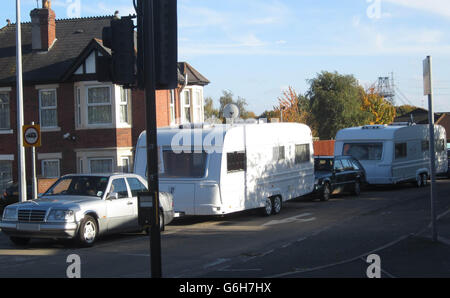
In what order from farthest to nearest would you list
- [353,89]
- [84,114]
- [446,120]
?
1. [446,120]
2. [353,89]
3. [84,114]

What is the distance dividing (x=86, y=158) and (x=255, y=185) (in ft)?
35.3

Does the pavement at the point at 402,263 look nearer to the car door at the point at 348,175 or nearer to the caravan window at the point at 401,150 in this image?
the car door at the point at 348,175

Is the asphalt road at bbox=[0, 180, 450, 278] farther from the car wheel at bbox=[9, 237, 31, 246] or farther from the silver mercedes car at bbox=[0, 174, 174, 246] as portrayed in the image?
the silver mercedes car at bbox=[0, 174, 174, 246]

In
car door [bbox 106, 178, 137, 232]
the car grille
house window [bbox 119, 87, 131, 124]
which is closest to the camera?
the car grille

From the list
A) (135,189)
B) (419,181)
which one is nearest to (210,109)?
(419,181)

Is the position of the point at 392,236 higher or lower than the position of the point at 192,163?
lower

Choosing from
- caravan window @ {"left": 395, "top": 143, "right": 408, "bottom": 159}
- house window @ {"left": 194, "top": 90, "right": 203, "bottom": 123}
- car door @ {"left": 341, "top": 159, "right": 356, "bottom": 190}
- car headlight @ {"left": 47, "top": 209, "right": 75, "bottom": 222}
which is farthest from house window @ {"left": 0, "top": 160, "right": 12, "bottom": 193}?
caravan window @ {"left": 395, "top": 143, "right": 408, "bottom": 159}

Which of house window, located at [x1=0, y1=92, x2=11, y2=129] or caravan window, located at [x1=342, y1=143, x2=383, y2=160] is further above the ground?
house window, located at [x1=0, y1=92, x2=11, y2=129]

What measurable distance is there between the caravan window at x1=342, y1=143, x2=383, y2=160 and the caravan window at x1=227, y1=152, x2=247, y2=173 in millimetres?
11363

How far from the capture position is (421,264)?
375 inches

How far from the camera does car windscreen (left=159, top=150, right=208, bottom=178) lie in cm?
1692
